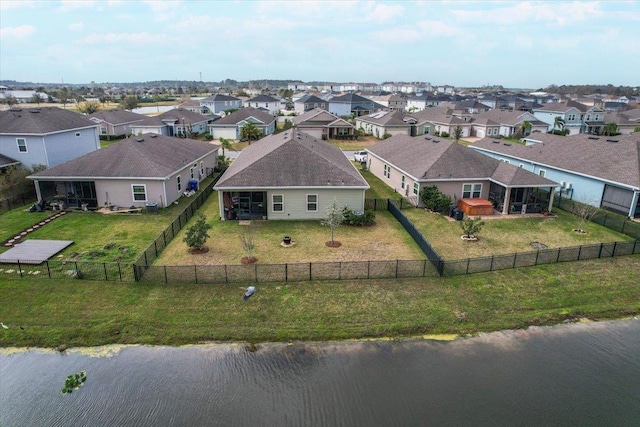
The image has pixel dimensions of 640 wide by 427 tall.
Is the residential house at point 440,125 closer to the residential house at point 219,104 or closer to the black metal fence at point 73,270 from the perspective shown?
the residential house at point 219,104

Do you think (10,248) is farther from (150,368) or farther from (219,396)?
(219,396)

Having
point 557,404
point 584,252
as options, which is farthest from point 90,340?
point 584,252

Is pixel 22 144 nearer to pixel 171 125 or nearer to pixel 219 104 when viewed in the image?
pixel 171 125

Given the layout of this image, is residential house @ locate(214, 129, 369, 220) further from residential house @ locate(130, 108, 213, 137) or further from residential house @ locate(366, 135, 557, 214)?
residential house @ locate(130, 108, 213, 137)

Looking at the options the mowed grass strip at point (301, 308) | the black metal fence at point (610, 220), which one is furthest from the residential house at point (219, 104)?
the mowed grass strip at point (301, 308)

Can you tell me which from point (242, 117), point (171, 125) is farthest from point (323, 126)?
point (171, 125)

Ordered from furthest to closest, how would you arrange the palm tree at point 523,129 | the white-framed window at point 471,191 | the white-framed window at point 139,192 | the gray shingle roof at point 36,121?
the palm tree at point 523,129
the gray shingle roof at point 36,121
the white-framed window at point 471,191
the white-framed window at point 139,192
